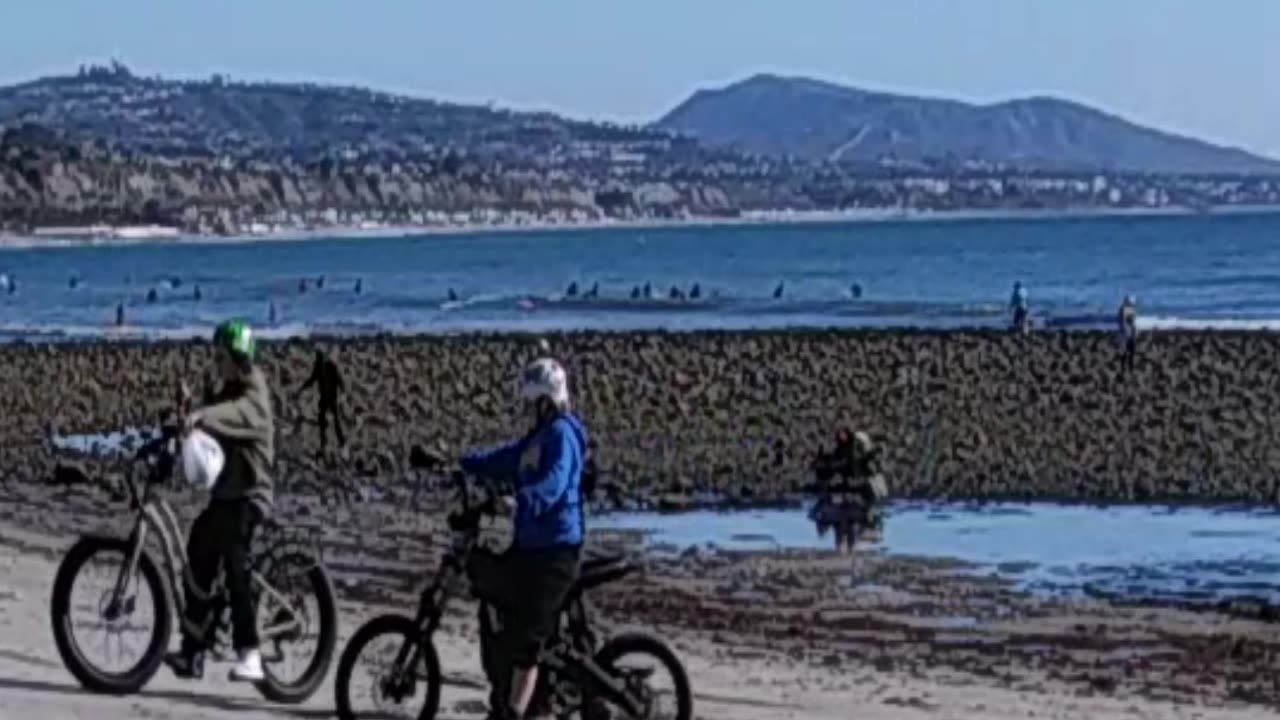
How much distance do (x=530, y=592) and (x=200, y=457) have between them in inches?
71.8

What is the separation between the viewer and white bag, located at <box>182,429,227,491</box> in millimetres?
12477

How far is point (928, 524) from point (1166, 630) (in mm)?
6845

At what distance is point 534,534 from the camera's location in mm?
11383

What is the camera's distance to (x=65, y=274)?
142 m

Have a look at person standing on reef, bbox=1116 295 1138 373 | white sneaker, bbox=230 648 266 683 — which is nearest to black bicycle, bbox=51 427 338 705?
white sneaker, bbox=230 648 266 683

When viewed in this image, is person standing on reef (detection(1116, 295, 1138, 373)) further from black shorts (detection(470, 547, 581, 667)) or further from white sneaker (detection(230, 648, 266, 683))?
black shorts (detection(470, 547, 581, 667))

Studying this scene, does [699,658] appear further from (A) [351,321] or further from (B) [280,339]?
(A) [351,321]

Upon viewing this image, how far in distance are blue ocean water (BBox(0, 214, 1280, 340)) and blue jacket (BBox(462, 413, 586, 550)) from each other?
55811 mm

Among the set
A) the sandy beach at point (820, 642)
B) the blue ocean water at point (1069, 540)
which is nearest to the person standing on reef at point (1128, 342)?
the blue ocean water at point (1069, 540)

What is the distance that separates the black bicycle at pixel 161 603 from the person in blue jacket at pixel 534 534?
5.34 feet

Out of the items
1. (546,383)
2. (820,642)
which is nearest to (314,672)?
(546,383)

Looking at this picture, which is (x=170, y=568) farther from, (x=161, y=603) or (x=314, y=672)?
(x=314, y=672)

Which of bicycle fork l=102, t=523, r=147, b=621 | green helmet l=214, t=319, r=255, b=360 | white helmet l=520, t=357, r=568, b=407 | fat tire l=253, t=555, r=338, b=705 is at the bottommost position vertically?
fat tire l=253, t=555, r=338, b=705

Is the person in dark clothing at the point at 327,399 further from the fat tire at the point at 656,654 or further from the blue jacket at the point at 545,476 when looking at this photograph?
the blue jacket at the point at 545,476
